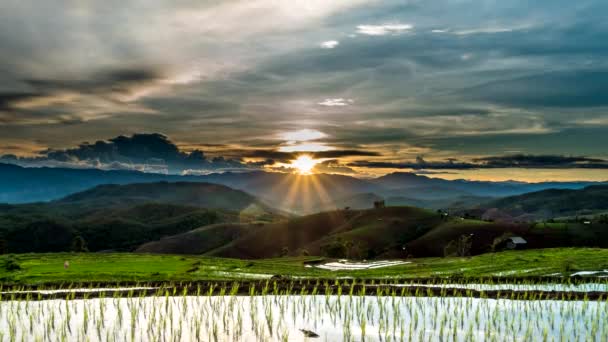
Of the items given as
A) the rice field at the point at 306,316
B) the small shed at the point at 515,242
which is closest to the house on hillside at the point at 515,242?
the small shed at the point at 515,242

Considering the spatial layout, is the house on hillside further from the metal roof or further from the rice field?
the rice field

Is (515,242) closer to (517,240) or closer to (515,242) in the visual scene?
(515,242)

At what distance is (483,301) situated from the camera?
3434cm

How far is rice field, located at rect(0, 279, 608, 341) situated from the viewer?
25.2 m

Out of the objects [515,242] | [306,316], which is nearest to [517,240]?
[515,242]

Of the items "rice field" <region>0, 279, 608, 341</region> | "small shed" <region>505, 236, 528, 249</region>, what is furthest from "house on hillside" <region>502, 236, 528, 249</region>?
"rice field" <region>0, 279, 608, 341</region>

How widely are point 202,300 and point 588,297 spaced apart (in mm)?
30283

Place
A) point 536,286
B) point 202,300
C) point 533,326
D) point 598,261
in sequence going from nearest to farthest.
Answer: point 533,326 < point 202,300 < point 536,286 < point 598,261

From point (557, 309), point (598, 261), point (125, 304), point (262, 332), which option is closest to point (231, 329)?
point (262, 332)

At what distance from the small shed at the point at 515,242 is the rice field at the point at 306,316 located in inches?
6070

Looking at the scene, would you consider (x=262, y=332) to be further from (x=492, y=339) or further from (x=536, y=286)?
(x=536, y=286)

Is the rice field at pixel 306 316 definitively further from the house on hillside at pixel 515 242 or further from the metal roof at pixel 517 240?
the metal roof at pixel 517 240

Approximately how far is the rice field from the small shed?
15418 centimetres

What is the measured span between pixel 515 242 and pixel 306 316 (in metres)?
174
